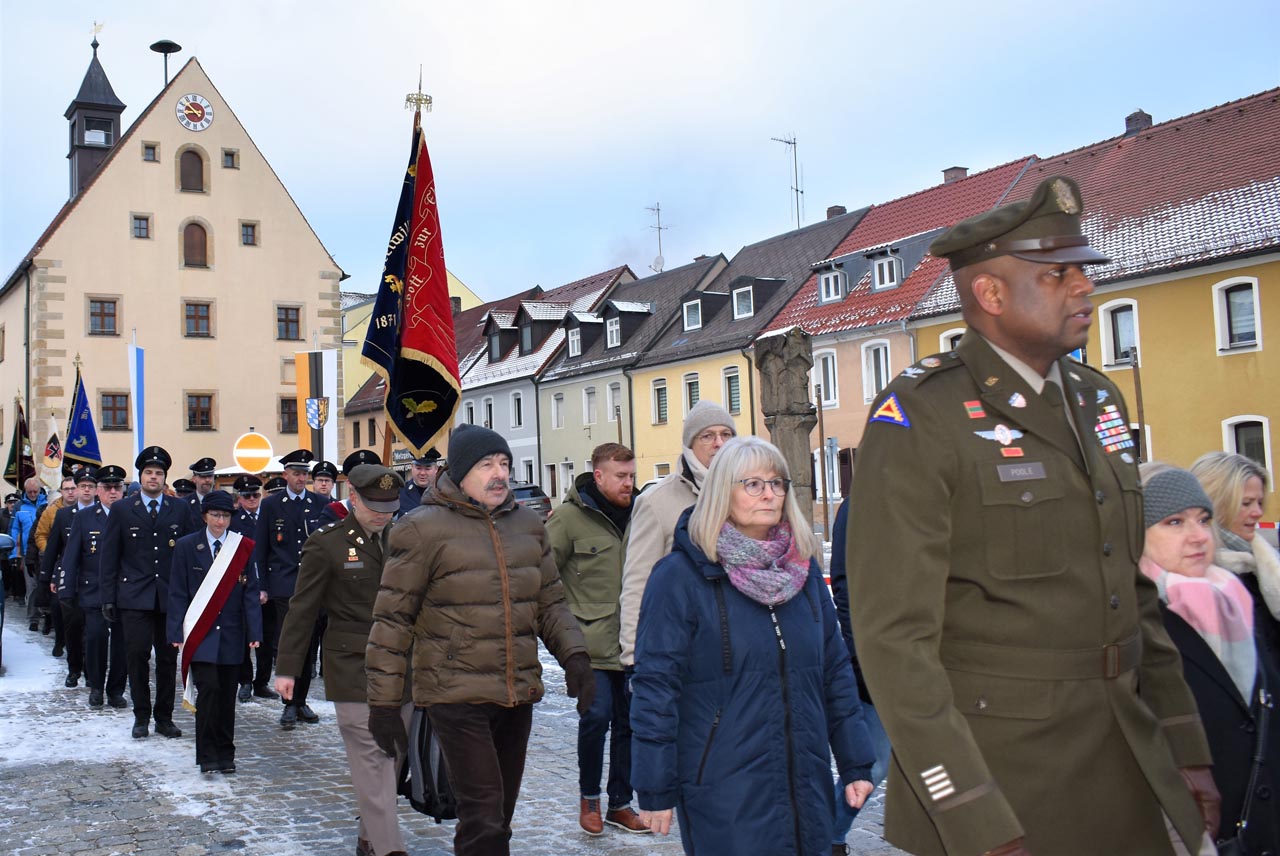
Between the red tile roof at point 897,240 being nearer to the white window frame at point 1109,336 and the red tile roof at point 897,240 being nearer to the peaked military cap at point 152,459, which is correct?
the white window frame at point 1109,336

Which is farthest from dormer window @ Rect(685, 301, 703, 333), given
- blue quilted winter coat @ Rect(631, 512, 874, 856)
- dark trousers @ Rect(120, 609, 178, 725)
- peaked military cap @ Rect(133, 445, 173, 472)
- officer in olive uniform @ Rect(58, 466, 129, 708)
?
blue quilted winter coat @ Rect(631, 512, 874, 856)

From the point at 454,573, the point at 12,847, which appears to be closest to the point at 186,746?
the point at 12,847

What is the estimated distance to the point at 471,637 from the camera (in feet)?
17.7

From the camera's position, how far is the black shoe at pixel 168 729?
10.1 meters

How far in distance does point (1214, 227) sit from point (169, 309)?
100 feet

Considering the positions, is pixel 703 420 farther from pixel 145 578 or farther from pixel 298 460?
pixel 298 460

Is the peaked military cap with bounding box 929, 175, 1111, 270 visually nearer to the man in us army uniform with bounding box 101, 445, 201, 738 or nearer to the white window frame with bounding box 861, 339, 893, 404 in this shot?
the man in us army uniform with bounding box 101, 445, 201, 738

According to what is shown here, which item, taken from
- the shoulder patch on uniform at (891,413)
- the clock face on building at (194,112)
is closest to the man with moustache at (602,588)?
the shoulder patch on uniform at (891,413)

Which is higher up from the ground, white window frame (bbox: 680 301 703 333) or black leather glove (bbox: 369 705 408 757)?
white window frame (bbox: 680 301 703 333)

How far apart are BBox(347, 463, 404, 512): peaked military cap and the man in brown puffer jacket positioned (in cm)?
161

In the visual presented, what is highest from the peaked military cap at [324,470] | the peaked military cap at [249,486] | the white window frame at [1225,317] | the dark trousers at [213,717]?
the white window frame at [1225,317]

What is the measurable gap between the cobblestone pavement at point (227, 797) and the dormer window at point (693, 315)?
1407 inches

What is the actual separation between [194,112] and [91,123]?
1029 cm

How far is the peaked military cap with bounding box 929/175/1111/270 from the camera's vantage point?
2.77 meters
